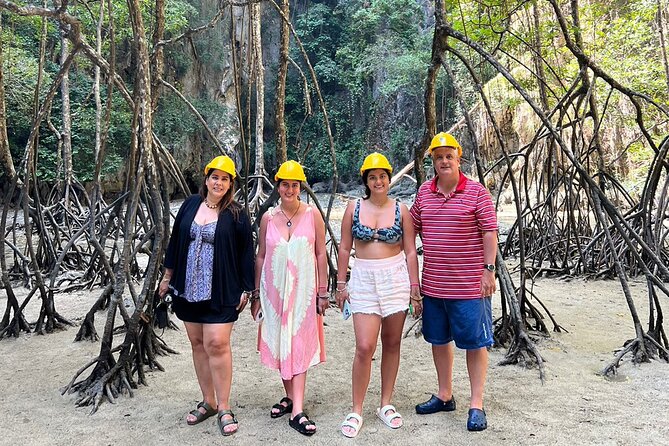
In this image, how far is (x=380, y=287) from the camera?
1841mm

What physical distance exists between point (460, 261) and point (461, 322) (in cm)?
23

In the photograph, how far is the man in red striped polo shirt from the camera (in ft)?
6.01

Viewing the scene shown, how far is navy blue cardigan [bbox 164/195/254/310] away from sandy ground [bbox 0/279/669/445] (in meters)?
0.55

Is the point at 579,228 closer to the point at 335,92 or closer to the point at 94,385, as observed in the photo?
the point at 94,385

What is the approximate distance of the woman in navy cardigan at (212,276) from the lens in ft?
6.11

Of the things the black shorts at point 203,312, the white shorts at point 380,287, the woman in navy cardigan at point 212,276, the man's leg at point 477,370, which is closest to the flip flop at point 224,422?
the woman in navy cardigan at point 212,276

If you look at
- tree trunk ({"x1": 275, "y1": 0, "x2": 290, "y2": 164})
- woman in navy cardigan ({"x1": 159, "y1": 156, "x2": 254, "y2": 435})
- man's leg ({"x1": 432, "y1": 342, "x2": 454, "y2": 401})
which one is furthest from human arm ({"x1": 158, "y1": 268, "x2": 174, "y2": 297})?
tree trunk ({"x1": 275, "y1": 0, "x2": 290, "y2": 164})

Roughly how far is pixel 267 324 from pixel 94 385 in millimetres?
918

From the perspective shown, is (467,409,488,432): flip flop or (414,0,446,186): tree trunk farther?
(414,0,446,186): tree trunk

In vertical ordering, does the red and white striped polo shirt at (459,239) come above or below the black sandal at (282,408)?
above

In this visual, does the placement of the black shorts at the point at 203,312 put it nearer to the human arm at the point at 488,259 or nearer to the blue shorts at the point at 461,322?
the blue shorts at the point at 461,322

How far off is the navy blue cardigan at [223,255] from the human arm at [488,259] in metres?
0.91

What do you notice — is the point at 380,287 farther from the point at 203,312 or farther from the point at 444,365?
the point at 203,312

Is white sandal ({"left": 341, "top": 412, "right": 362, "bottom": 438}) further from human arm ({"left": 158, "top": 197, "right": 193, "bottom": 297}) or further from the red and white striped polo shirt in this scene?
human arm ({"left": 158, "top": 197, "right": 193, "bottom": 297})
